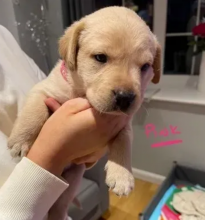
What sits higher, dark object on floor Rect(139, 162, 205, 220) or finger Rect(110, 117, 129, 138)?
finger Rect(110, 117, 129, 138)

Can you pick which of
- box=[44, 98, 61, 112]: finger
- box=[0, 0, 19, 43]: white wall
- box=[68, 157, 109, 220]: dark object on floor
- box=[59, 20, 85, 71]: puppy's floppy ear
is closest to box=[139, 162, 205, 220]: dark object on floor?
box=[68, 157, 109, 220]: dark object on floor

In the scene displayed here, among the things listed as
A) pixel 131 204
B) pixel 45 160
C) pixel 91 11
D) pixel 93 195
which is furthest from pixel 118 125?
pixel 91 11

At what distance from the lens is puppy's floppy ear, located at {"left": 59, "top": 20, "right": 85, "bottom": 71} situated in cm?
84

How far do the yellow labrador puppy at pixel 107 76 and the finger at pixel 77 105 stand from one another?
0.13 ft

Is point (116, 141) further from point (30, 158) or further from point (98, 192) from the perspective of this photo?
point (98, 192)

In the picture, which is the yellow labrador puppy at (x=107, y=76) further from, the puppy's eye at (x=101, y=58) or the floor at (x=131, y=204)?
the floor at (x=131, y=204)

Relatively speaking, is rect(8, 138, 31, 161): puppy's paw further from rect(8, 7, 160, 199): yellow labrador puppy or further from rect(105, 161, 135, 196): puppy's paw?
rect(105, 161, 135, 196): puppy's paw

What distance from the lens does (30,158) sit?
0.79 metres

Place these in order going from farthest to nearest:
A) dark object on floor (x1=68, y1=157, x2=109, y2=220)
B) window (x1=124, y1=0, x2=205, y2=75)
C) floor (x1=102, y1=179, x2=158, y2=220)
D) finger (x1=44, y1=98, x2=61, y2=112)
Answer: window (x1=124, y1=0, x2=205, y2=75)
floor (x1=102, y1=179, x2=158, y2=220)
dark object on floor (x1=68, y1=157, x2=109, y2=220)
finger (x1=44, y1=98, x2=61, y2=112)

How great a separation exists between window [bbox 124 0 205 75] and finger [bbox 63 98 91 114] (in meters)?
1.92

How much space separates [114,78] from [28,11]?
190cm

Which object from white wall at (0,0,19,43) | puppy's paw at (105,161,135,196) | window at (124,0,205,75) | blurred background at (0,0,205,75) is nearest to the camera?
puppy's paw at (105,161,135,196)

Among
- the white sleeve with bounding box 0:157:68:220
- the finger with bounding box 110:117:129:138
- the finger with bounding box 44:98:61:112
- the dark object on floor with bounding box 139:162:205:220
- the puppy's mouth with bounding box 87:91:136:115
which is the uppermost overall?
the puppy's mouth with bounding box 87:91:136:115

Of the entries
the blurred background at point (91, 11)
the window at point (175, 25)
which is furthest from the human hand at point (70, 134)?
the window at point (175, 25)
